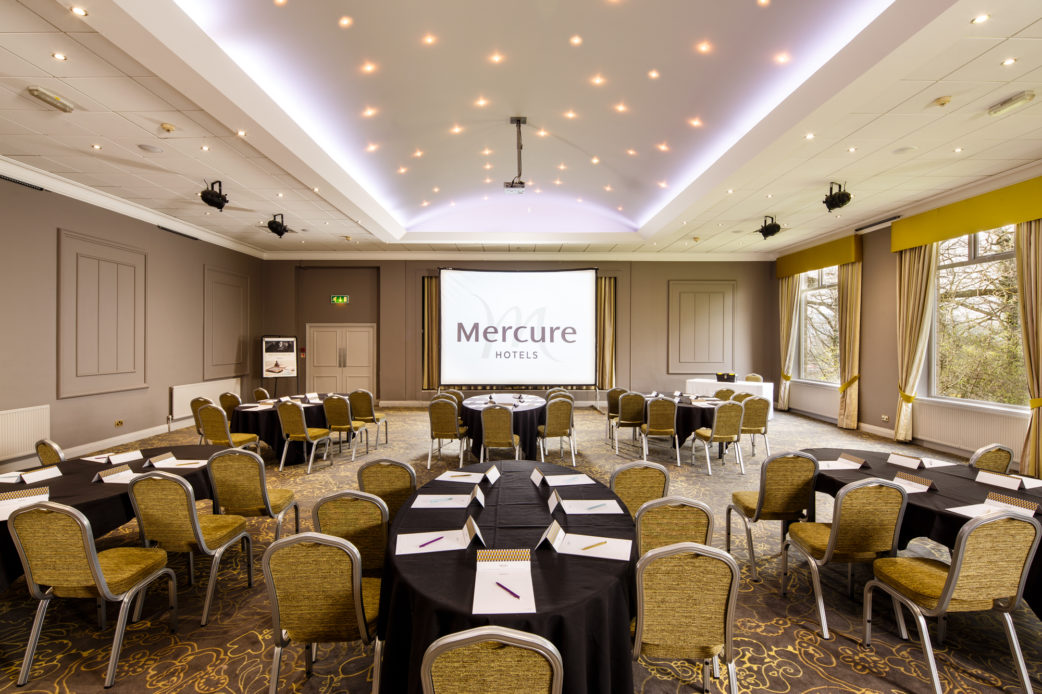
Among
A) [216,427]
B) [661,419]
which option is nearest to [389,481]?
[216,427]

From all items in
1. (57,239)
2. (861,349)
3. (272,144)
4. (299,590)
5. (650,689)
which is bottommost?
(650,689)

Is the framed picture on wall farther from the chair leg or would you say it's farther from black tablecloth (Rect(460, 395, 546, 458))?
the chair leg

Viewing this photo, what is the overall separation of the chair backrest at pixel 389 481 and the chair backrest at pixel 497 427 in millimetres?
2693

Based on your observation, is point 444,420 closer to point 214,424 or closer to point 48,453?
point 214,424

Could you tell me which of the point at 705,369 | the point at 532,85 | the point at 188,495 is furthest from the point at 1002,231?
the point at 188,495

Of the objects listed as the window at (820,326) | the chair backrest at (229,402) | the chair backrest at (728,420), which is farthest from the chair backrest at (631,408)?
the chair backrest at (229,402)

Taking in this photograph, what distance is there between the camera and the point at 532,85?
487cm

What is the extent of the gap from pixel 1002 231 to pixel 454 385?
951 centimetres

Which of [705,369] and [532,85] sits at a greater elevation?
[532,85]

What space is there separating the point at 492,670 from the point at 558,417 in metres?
4.85

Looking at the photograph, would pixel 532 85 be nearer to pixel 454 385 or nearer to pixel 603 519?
pixel 603 519

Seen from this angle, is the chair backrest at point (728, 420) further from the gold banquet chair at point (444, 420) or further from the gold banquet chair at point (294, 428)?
the gold banquet chair at point (294, 428)

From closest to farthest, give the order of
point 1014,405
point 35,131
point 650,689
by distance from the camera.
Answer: point 650,689 < point 35,131 < point 1014,405

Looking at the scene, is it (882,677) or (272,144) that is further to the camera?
(272,144)
